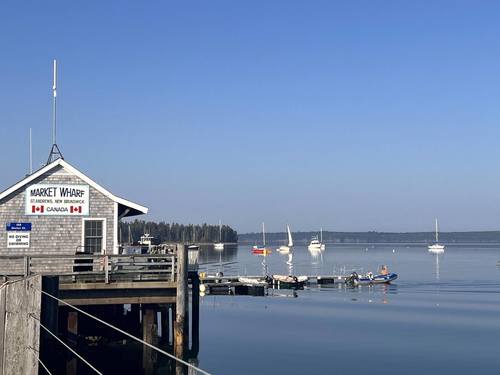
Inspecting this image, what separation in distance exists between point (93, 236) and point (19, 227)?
2.88 m

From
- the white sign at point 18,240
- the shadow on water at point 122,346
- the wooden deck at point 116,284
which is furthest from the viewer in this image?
the white sign at point 18,240

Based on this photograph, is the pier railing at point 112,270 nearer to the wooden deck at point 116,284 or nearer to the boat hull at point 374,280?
the wooden deck at point 116,284

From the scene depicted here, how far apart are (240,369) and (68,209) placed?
33.9ft

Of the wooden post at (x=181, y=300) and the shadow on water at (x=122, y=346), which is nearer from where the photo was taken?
the wooden post at (x=181, y=300)

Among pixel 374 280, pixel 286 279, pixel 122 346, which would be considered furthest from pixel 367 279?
pixel 122 346

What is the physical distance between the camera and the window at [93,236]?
27.5m

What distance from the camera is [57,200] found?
27312 millimetres

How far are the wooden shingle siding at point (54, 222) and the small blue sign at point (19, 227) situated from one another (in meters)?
0.14

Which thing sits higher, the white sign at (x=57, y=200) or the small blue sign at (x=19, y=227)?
the white sign at (x=57, y=200)

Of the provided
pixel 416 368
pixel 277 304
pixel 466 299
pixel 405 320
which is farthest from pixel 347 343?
pixel 466 299

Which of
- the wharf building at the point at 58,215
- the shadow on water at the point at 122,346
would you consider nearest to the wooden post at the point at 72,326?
the shadow on water at the point at 122,346

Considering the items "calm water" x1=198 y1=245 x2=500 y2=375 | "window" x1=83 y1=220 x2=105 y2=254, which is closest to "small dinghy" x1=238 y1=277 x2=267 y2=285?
"calm water" x1=198 y1=245 x2=500 y2=375

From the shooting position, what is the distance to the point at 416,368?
3064 cm

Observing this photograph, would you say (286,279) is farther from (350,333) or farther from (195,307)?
(195,307)
